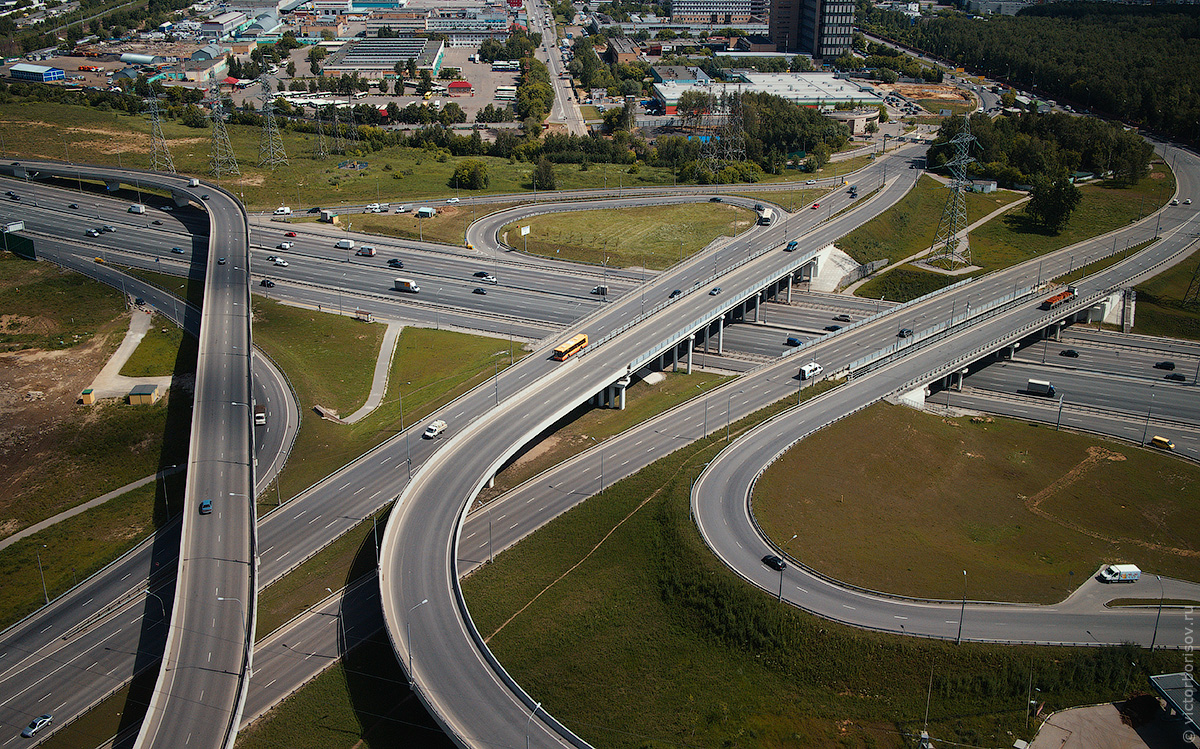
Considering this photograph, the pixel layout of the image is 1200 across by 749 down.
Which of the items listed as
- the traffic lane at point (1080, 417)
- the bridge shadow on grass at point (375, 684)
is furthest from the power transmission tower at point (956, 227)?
the bridge shadow on grass at point (375, 684)

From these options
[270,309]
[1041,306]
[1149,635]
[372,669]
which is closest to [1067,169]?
[1041,306]

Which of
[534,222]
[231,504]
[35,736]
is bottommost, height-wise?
[35,736]

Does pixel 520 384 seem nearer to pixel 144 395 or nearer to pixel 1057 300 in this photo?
pixel 144 395

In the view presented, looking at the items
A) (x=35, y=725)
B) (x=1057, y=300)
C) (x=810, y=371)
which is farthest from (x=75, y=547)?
(x=1057, y=300)

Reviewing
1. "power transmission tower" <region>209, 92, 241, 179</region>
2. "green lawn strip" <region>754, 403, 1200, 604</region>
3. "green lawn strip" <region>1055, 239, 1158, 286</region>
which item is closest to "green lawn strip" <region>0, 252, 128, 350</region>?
"power transmission tower" <region>209, 92, 241, 179</region>

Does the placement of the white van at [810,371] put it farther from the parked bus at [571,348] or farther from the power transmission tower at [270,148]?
the power transmission tower at [270,148]

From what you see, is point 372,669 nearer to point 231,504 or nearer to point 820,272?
point 231,504
